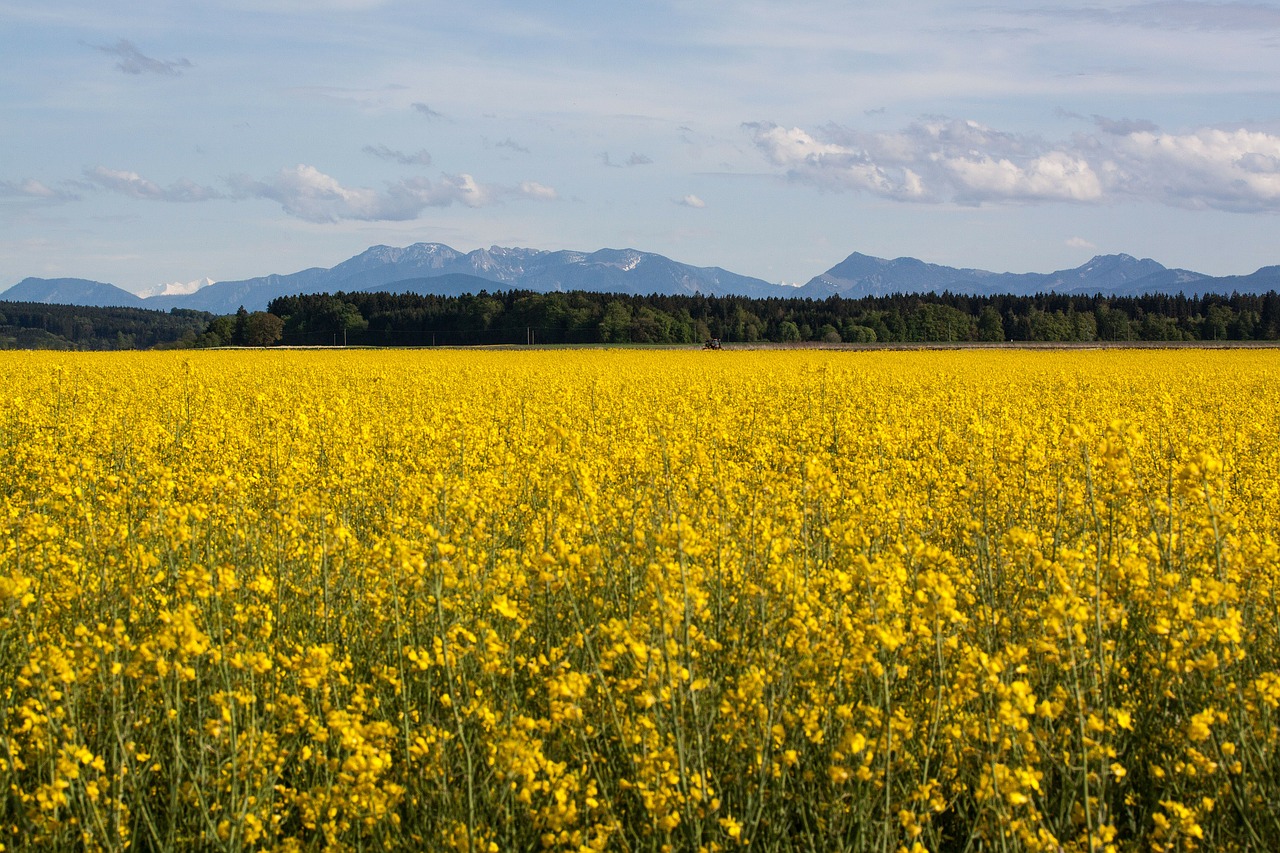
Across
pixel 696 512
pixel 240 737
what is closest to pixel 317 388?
pixel 696 512

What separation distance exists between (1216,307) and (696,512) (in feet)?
306

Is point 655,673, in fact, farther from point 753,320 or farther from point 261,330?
point 753,320

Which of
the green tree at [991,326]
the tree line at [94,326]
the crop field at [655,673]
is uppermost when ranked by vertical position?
the tree line at [94,326]

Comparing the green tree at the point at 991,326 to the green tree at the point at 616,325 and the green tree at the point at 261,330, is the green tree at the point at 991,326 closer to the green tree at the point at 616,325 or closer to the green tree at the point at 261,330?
the green tree at the point at 616,325

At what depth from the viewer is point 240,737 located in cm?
404

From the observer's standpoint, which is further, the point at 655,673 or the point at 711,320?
the point at 711,320

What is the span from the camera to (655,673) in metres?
3.49

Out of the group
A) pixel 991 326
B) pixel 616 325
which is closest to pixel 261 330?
pixel 616 325

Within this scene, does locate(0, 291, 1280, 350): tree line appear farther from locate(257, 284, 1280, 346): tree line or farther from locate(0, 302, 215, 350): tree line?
locate(0, 302, 215, 350): tree line

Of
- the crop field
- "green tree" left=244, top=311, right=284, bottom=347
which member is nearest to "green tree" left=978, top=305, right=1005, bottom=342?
"green tree" left=244, top=311, right=284, bottom=347

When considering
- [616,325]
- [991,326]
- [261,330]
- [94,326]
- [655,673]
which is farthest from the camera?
[94,326]

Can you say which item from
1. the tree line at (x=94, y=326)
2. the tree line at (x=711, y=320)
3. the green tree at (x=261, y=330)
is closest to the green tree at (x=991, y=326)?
the tree line at (x=711, y=320)

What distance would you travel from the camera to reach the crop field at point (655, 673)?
3.62m

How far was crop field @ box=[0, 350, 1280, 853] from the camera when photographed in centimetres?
362
